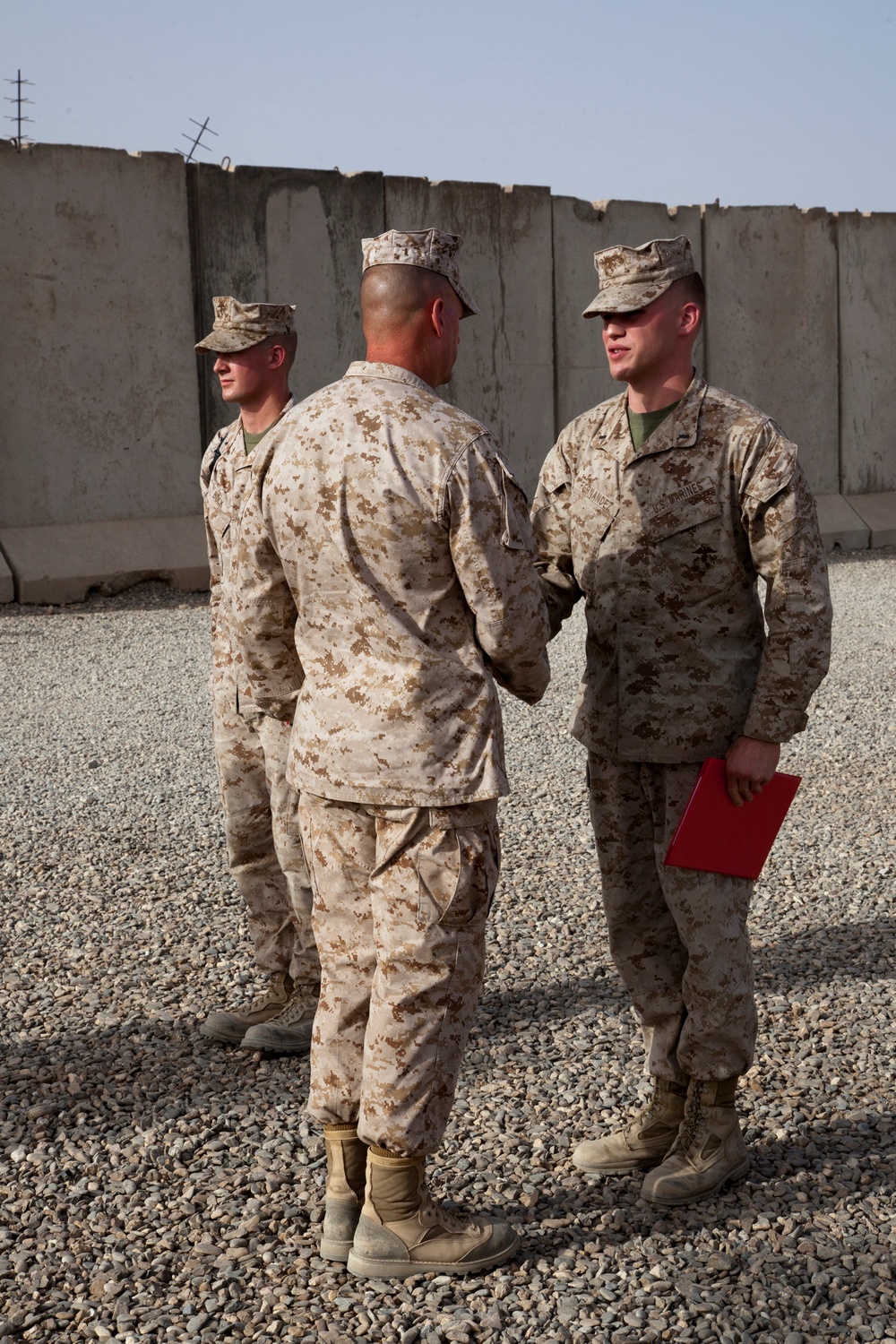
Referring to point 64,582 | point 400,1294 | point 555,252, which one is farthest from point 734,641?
point 555,252

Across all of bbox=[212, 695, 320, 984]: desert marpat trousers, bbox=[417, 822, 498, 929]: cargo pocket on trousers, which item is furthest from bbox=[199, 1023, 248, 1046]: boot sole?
bbox=[417, 822, 498, 929]: cargo pocket on trousers

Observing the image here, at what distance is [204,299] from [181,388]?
80cm

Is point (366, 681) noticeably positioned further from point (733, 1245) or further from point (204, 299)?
point (204, 299)

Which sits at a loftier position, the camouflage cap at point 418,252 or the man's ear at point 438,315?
the camouflage cap at point 418,252

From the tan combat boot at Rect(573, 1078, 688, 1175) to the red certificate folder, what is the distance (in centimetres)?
54

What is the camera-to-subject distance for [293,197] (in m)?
11.6

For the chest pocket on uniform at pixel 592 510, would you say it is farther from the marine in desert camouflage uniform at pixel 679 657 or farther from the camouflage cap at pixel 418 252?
the camouflage cap at pixel 418 252

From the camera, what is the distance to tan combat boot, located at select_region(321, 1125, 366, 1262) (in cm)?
258

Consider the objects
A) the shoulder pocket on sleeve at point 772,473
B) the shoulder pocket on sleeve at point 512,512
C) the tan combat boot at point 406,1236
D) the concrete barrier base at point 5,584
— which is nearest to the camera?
the shoulder pocket on sleeve at point 512,512

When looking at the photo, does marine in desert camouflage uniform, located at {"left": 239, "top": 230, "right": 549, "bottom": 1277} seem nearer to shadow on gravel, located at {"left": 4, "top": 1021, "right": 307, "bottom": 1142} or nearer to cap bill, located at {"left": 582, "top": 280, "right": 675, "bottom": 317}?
cap bill, located at {"left": 582, "top": 280, "right": 675, "bottom": 317}

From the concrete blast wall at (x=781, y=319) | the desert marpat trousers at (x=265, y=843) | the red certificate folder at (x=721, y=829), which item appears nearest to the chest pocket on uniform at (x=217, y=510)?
the desert marpat trousers at (x=265, y=843)

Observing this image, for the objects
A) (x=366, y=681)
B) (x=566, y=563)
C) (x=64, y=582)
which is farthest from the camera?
(x=64, y=582)

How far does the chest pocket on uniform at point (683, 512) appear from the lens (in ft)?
9.13

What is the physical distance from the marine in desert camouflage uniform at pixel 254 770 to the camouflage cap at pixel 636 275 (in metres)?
1.08
